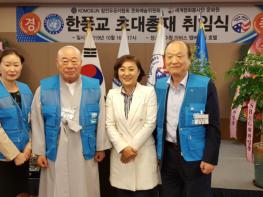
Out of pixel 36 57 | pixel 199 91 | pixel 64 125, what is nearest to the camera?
pixel 199 91

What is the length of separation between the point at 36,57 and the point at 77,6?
1050 mm

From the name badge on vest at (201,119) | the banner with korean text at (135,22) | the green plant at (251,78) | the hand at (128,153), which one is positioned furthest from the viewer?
the banner with korean text at (135,22)

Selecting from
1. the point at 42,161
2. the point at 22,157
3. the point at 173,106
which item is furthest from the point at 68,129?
the point at 173,106

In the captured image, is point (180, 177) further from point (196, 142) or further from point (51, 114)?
point (51, 114)

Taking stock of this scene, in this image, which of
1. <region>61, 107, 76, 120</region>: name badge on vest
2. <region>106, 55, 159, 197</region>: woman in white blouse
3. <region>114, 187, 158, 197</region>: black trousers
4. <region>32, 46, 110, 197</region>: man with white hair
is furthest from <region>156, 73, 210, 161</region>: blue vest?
<region>61, 107, 76, 120</region>: name badge on vest

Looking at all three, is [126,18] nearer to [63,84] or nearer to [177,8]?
[177,8]

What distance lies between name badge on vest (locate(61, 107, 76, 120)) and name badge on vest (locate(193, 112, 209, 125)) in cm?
77

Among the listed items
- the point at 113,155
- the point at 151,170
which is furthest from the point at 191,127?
the point at 113,155

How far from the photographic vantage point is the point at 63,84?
2.23m

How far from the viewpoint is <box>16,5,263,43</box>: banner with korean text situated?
5.12 m

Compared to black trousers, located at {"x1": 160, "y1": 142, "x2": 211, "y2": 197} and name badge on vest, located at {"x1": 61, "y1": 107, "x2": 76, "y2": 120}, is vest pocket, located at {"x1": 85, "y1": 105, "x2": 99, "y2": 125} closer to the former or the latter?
name badge on vest, located at {"x1": 61, "y1": 107, "x2": 76, "y2": 120}

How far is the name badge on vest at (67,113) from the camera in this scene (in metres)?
2.18

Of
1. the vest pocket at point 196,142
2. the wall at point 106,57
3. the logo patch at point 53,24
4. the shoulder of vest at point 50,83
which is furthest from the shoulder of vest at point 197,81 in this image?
the logo patch at point 53,24

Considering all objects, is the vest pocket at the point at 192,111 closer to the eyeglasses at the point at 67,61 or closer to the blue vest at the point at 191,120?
the blue vest at the point at 191,120
